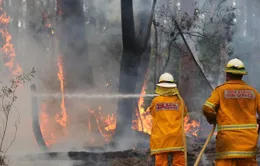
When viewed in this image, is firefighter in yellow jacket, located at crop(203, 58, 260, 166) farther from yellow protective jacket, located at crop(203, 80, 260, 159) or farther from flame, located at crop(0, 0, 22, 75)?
flame, located at crop(0, 0, 22, 75)

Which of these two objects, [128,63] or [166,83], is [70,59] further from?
[166,83]

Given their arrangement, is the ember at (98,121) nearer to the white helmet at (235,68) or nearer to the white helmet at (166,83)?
the white helmet at (166,83)

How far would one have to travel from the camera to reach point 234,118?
159 inches

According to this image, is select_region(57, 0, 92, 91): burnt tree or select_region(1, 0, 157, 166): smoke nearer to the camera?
select_region(1, 0, 157, 166): smoke

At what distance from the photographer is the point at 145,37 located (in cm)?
1142

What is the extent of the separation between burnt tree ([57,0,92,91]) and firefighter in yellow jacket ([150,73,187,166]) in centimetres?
556

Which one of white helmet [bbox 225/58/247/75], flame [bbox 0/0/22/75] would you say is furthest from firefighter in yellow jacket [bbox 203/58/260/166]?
flame [bbox 0/0/22/75]

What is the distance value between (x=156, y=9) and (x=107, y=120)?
3623 millimetres

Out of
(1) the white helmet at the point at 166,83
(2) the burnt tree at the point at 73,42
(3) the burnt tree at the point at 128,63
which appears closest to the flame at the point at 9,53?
(2) the burnt tree at the point at 73,42

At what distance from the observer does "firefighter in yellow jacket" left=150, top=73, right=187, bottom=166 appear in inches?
199

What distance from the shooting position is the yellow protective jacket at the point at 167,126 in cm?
505

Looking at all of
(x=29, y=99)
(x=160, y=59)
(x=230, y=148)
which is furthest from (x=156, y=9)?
(x=230, y=148)

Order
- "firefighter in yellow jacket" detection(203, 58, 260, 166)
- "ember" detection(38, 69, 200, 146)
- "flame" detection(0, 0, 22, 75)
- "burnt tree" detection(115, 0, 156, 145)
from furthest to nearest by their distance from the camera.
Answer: "burnt tree" detection(115, 0, 156, 145) → "ember" detection(38, 69, 200, 146) → "flame" detection(0, 0, 22, 75) → "firefighter in yellow jacket" detection(203, 58, 260, 166)

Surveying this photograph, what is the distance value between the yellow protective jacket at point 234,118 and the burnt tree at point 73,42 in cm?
680
